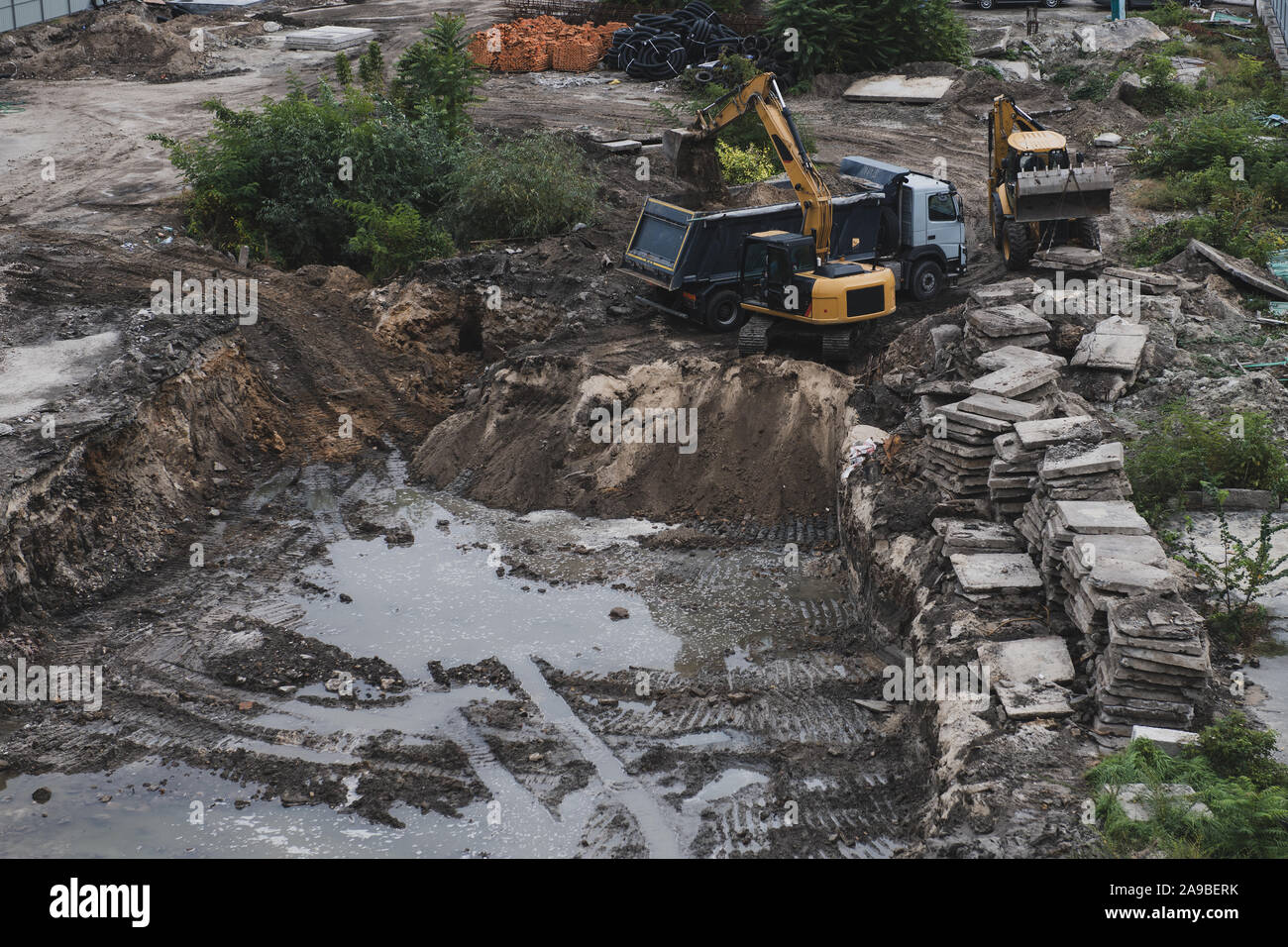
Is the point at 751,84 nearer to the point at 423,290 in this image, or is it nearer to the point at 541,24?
the point at 423,290

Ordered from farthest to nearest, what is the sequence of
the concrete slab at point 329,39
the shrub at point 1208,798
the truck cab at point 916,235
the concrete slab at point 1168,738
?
the concrete slab at point 329,39 → the truck cab at point 916,235 → the concrete slab at point 1168,738 → the shrub at point 1208,798

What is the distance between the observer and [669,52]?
32406 mm

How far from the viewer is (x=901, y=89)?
3017 centimetres

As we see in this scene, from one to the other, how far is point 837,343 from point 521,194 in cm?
744

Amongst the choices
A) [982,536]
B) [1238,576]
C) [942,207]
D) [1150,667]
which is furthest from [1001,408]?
[942,207]

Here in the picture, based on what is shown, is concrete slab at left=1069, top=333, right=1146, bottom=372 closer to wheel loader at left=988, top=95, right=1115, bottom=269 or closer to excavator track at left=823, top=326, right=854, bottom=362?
excavator track at left=823, top=326, right=854, bottom=362

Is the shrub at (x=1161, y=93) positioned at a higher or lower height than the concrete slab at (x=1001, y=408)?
higher

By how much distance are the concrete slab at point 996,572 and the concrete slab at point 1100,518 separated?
0.75 m

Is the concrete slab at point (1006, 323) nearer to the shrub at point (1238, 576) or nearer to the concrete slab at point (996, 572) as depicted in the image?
the shrub at point (1238, 576)

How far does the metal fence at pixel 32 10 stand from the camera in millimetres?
33281

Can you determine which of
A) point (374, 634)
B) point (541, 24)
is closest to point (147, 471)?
point (374, 634)

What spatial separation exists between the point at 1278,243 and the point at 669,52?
61.3 feet

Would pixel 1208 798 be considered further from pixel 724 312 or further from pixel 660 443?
pixel 724 312

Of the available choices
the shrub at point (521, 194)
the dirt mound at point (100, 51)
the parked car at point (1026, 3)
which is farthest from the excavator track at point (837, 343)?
the parked car at point (1026, 3)
